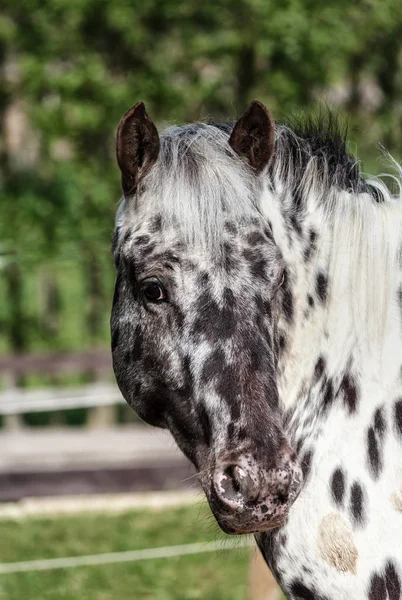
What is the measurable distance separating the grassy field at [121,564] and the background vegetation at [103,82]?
194 centimetres

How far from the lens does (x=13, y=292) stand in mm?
8281

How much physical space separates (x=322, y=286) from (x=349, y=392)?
31 cm

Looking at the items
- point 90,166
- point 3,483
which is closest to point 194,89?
point 90,166

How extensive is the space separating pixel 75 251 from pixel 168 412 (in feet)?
18.8

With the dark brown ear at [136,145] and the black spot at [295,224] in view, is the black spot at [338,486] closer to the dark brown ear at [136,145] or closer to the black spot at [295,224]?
the black spot at [295,224]

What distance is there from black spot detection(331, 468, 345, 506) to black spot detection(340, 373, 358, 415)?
17 centimetres

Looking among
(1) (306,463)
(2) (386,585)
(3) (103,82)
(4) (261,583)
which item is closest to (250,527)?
(1) (306,463)

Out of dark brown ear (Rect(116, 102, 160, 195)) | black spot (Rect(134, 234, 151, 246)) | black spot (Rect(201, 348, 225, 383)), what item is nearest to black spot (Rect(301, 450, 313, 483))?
black spot (Rect(201, 348, 225, 383))

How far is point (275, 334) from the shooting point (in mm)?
2658

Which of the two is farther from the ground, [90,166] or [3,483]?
[90,166]

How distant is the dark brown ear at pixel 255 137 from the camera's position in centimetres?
267

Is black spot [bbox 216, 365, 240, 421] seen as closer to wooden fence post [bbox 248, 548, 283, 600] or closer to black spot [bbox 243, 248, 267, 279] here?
black spot [bbox 243, 248, 267, 279]

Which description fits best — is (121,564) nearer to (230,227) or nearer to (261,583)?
(261,583)

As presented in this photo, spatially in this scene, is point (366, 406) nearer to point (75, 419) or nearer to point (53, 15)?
point (75, 419)
